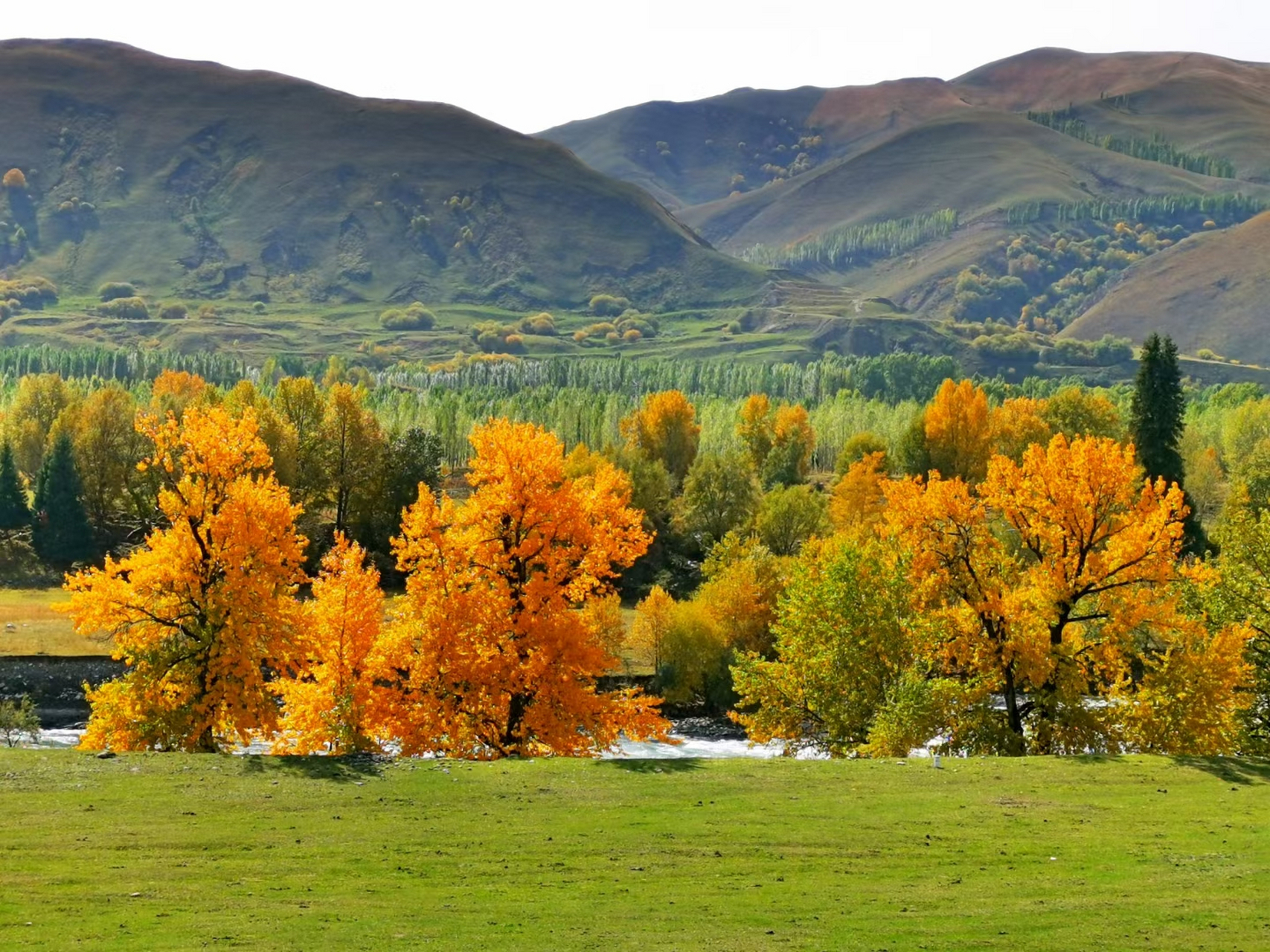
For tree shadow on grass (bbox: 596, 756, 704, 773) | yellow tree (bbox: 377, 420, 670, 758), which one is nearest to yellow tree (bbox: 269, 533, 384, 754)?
yellow tree (bbox: 377, 420, 670, 758)

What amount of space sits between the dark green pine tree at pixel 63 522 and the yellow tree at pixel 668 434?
240 feet

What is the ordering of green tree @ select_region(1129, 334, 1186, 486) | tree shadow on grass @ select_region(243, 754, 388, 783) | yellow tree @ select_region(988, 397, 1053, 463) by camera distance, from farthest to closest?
yellow tree @ select_region(988, 397, 1053, 463), green tree @ select_region(1129, 334, 1186, 486), tree shadow on grass @ select_region(243, 754, 388, 783)

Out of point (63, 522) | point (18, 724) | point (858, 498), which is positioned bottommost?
point (63, 522)

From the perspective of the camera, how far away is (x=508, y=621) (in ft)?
171

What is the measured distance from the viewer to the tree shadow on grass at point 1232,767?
48.8 metres

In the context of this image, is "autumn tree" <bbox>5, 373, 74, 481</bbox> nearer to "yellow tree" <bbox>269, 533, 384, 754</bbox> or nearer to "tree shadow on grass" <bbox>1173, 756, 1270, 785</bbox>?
"yellow tree" <bbox>269, 533, 384, 754</bbox>

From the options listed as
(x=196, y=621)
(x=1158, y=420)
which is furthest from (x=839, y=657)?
(x=1158, y=420)

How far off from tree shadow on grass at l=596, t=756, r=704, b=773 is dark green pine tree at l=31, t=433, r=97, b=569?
10811cm

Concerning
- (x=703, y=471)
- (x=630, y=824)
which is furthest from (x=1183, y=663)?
(x=703, y=471)

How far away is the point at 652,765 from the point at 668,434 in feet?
478

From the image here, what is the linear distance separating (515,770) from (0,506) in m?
117

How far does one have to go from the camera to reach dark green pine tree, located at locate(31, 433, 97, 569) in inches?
5659

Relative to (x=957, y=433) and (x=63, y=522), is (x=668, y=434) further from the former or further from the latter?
(x=63, y=522)

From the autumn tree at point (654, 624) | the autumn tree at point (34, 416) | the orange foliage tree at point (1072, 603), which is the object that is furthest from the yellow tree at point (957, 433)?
the orange foliage tree at point (1072, 603)
